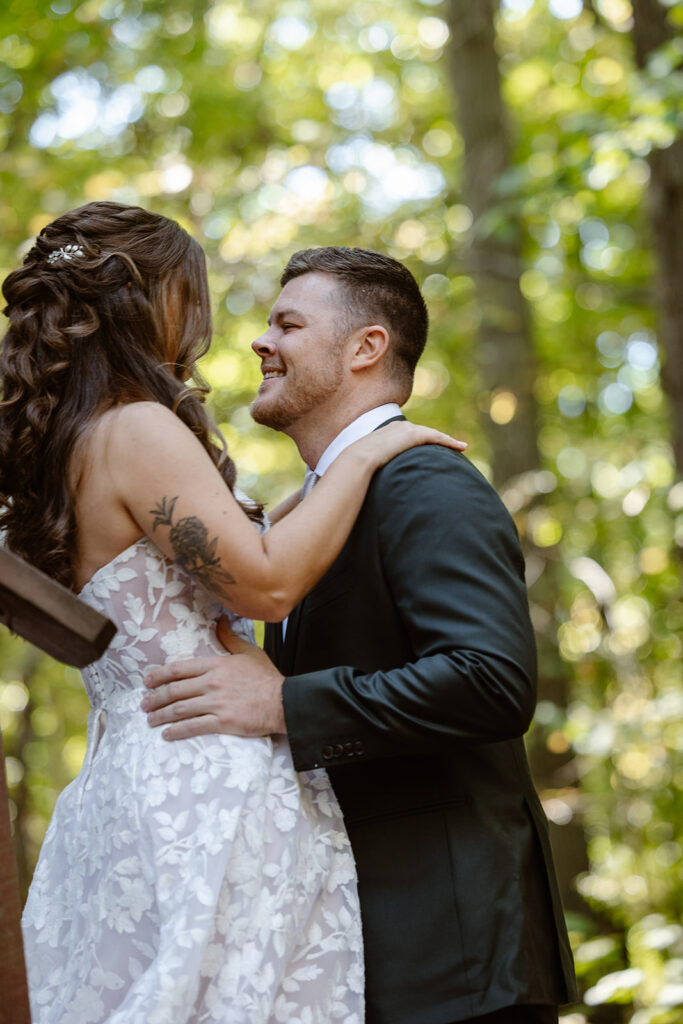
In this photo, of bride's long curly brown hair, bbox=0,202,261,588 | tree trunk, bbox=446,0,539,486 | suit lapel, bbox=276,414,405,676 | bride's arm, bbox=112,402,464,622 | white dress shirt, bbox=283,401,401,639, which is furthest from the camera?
tree trunk, bbox=446,0,539,486

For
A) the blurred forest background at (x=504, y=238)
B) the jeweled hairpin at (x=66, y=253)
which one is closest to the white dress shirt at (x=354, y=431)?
the jeweled hairpin at (x=66, y=253)

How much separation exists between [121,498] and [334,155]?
9.43 m

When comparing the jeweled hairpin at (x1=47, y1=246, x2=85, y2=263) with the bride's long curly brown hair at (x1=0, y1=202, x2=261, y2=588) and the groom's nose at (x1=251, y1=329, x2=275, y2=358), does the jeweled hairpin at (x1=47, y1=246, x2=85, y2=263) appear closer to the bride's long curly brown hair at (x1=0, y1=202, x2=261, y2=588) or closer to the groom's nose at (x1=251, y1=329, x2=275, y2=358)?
the bride's long curly brown hair at (x1=0, y1=202, x2=261, y2=588)

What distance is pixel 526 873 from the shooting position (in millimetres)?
2584

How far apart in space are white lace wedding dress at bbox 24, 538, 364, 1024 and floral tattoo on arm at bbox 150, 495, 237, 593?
0.14 m

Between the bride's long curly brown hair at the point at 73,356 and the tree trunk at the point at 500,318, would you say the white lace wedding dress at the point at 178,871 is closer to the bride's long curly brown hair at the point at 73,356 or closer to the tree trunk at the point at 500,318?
the bride's long curly brown hair at the point at 73,356

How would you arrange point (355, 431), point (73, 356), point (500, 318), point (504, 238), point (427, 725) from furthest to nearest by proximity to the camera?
point (500, 318), point (504, 238), point (355, 431), point (73, 356), point (427, 725)

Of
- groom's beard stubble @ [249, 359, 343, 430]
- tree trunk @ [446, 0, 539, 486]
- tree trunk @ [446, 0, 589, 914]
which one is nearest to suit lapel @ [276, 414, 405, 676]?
groom's beard stubble @ [249, 359, 343, 430]

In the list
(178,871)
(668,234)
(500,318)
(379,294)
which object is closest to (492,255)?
(500,318)

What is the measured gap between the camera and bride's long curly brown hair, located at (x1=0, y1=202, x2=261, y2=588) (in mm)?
2500

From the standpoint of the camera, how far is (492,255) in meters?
8.35

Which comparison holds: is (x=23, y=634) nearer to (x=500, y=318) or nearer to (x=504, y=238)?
(x=504, y=238)

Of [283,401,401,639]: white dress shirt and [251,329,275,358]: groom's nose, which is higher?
[251,329,275,358]: groom's nose

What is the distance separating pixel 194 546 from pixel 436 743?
67 cm
